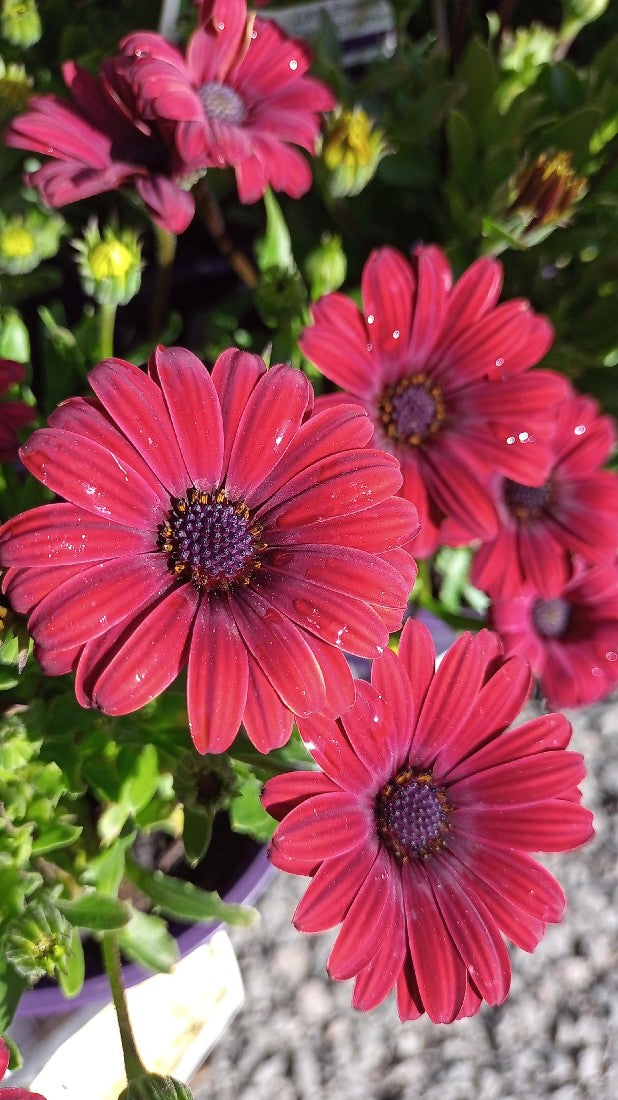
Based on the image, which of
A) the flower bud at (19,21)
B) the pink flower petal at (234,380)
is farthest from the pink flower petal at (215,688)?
the flower bud at (19,21)

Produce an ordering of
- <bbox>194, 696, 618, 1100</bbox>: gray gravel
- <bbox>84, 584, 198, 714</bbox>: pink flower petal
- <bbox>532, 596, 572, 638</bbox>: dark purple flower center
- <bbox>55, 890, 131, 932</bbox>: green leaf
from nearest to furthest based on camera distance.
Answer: <bbox>84, 584, 198, 714</bbox>: pink flower petal, <bbox>55, 890, 131, 932</bbox>: green leaf, <bbox>532, 596, 572, 638</bbox>: dark purple flower center, <bbox>194, 696, 618, 1100</bbox>: gray gravel

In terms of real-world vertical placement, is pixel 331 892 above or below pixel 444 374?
below

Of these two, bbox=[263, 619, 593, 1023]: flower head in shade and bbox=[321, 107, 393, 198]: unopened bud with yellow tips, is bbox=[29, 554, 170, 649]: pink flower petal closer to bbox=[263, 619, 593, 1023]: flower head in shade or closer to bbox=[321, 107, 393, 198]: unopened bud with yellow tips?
bbox=[263, 619, 593, 1023]: flower head in shade

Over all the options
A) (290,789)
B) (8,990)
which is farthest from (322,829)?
(8,990)

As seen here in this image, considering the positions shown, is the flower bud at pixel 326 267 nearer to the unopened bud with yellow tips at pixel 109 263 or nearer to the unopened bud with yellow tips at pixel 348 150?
the unopened bud with yellow tips at pixel 348 150

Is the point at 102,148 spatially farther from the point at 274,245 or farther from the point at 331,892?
the point at 331,892

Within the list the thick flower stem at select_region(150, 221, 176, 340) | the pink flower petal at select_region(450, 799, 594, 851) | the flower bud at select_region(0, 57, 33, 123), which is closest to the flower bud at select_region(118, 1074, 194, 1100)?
the pink flower petal at select_region(450, 799, 594, 851)
